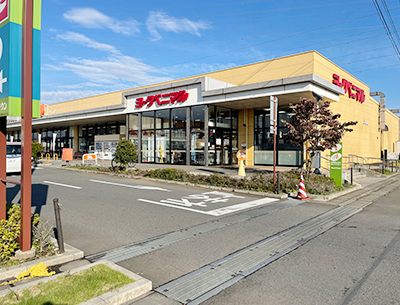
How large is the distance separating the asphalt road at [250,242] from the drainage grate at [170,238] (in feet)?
0.42

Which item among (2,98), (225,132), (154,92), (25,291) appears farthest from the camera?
(154,92)

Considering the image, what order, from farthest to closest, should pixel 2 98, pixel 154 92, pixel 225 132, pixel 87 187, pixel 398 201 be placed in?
1. pixel 154 92
2. pixel 225 132
3. pixel 87 187
4. pixel 398 201
5. pixel 2 98

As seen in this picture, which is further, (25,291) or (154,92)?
(154,92)

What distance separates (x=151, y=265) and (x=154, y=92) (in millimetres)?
22111

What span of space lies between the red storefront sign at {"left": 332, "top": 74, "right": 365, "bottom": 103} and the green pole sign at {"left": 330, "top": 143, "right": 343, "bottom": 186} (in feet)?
37.3

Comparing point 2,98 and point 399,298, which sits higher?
point 2,98

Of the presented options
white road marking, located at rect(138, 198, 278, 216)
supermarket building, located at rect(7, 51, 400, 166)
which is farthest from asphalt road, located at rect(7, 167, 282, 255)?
supermarket building, located at rect(7, 51, 400, 166)

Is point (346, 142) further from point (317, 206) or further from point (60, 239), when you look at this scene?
point (60, 239)

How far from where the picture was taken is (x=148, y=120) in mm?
26281

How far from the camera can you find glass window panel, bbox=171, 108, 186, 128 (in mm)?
23653

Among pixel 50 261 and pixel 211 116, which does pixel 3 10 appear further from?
pixel 211 116

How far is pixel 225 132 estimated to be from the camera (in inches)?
935

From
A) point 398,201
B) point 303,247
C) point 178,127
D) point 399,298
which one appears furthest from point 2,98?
point 178,127

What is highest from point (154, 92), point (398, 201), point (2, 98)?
point (154, 92)
